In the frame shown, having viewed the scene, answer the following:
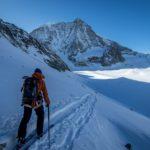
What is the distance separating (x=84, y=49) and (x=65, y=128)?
15428 centimetres

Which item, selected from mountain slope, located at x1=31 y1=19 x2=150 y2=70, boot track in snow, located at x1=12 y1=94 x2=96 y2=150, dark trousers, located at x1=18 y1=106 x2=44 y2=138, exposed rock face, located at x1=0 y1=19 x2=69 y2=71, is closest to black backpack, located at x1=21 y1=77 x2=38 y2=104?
dark trousers, located at x1=18 y1=106 x2=44 y2=138

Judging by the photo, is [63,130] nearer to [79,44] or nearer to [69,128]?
[69,128]

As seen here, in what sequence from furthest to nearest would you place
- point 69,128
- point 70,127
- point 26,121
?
point 70,127 < point 69,128 < point 26,121

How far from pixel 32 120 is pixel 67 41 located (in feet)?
556

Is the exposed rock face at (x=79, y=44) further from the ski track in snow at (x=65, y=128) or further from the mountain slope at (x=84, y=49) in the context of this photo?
the ski track in snow at (x=65, y=128)

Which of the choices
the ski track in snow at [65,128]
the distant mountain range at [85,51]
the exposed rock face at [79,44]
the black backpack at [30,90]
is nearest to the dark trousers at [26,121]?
the black backpack at [30,90]

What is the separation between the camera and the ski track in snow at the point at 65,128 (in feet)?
25.9

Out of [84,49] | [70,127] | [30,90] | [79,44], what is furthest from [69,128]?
[79,44]

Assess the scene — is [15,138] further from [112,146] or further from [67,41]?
[67,41]

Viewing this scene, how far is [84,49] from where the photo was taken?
534ft

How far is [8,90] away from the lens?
41.0 feet

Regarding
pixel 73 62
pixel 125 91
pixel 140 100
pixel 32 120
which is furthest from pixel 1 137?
pixel 73 62

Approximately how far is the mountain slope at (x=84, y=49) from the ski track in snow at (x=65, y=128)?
95179 millimetres

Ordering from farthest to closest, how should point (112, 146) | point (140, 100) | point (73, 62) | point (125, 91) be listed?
point (73, 62)
point (125, 91)
point (140, 100)
point (112, 146)
